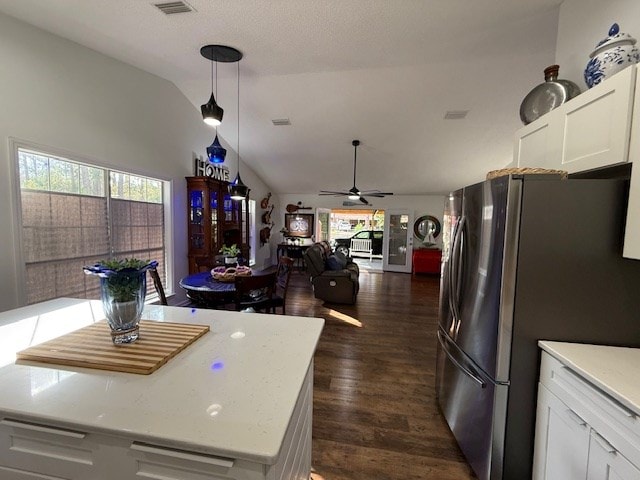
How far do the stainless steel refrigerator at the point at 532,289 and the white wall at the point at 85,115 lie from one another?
343 cm

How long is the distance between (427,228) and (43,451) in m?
8.56

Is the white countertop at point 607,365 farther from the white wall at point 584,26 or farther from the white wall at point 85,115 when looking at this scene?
the white wall at point 85,115

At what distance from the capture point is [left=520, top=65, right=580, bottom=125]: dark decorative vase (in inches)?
70.2

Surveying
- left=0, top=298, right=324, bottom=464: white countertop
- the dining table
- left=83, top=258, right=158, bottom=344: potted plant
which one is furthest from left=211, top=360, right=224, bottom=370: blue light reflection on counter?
the dining table

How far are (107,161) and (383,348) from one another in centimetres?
366

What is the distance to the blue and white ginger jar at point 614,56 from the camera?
4.58 ft

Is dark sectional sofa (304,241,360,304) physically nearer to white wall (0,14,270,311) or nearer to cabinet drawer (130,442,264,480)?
white wall (0,14,270,311)

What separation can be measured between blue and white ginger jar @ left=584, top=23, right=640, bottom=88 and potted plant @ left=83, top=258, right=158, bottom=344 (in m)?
2.39

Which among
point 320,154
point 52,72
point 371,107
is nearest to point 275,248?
point 320,154

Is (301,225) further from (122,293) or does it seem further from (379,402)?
(122,293)

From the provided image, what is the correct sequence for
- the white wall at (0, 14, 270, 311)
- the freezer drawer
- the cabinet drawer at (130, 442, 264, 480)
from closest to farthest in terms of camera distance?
the cabinet drawer at (130, 442, 264, 480)
the freezer drawer
the white wall at (0, 14, 270, 311)

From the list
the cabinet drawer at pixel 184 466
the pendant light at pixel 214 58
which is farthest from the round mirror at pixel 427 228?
the cabinet drawer at pixel 184 466

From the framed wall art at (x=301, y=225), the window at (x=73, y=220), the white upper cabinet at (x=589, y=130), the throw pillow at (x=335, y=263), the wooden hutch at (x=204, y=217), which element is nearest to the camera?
the white upper cabinet at (x=589, y=130)

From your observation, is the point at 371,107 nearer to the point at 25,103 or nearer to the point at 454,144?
the point at 454,144
